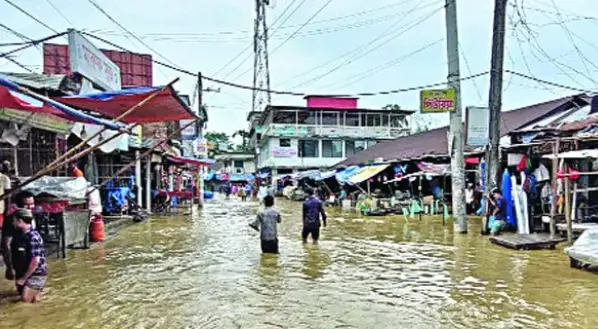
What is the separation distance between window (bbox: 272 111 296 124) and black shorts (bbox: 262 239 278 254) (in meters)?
38.9

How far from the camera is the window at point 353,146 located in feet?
168

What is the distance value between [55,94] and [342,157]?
41.1 m

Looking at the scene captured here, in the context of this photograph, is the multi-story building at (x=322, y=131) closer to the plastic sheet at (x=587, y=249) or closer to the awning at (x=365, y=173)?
the awning at (x=365, y=173)

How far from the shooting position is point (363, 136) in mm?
51031

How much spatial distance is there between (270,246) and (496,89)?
26.0 feet

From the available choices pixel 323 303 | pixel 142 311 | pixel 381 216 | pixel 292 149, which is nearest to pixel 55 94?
pixel 142 311

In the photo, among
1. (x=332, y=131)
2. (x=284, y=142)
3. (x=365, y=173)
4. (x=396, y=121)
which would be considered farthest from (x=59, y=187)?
(x=396, y=121)

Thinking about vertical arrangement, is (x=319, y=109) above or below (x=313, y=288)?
above

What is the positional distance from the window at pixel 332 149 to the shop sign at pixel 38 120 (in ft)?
128

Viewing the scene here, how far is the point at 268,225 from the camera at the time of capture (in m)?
10.6

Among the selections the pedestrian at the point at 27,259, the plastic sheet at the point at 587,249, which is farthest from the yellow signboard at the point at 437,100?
the pedestrian at the point at 27,259

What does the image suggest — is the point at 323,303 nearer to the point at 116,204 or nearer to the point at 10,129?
the point at 10,129

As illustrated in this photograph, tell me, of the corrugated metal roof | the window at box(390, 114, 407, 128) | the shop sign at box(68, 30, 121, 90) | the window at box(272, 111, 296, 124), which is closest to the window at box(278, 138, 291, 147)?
the window at box(272, 111, 296, 124)

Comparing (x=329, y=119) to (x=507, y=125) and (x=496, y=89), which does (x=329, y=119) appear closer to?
(x=507, y=125)
